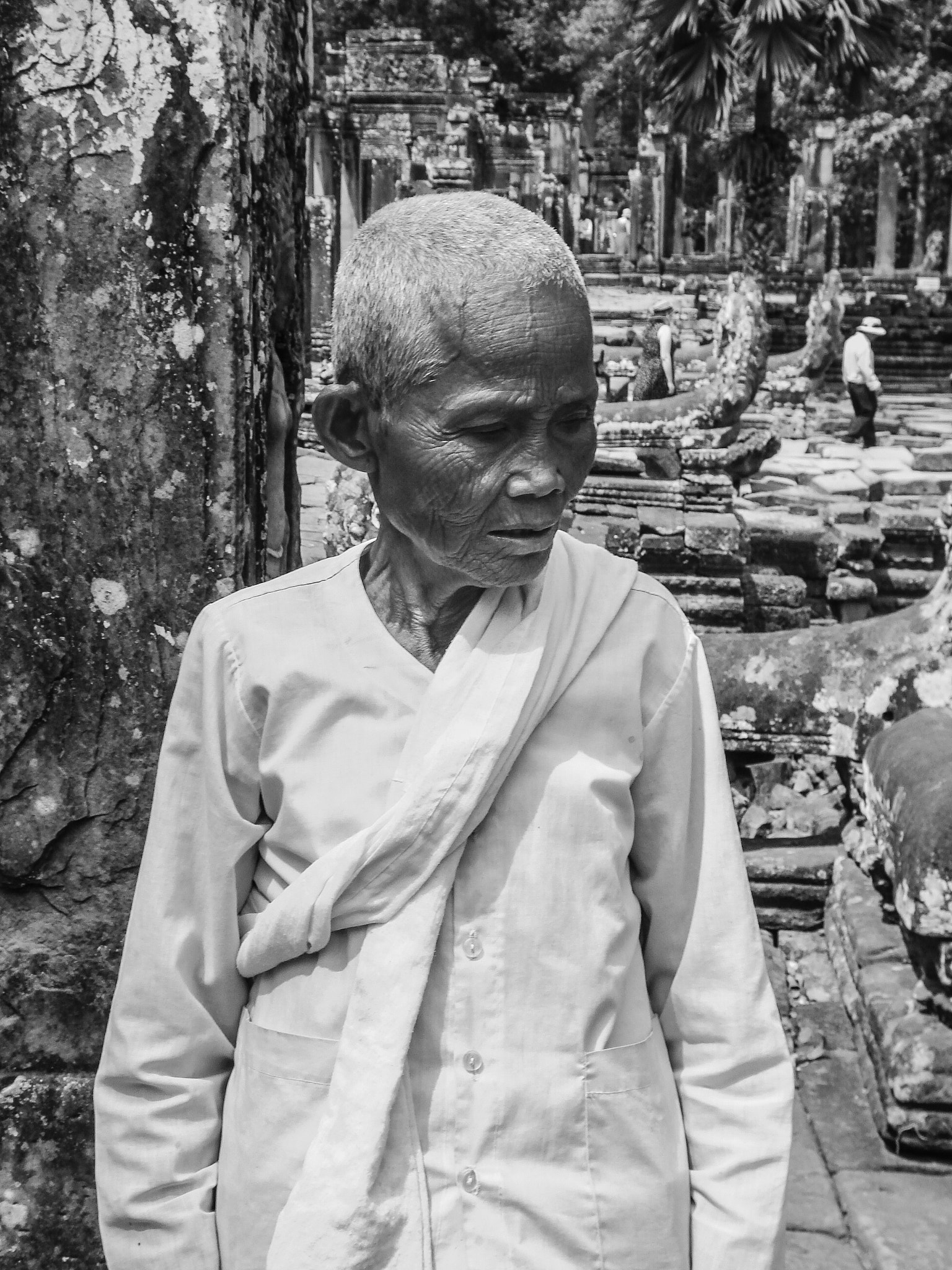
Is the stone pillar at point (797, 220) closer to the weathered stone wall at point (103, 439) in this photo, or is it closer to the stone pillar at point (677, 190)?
the stone pillar at point (677, 190)

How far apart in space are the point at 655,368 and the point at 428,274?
37.8 ft

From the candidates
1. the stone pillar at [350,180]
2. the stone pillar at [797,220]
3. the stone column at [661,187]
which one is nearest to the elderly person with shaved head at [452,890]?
the stone pillar at [350,180]

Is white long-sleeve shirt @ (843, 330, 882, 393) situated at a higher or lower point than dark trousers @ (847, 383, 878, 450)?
higher

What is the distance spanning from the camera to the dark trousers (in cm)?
1500

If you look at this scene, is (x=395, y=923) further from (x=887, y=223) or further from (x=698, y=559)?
(x=887, y=223)

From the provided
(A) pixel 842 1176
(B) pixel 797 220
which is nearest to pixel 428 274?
(A) pixel 842 1176

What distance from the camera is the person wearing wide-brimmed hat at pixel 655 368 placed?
12453mm

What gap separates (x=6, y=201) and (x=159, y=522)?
459 millimetres

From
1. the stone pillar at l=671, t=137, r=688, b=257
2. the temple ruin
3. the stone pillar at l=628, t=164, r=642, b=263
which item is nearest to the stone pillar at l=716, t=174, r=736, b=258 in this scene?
the stone pillar at l=671, t=137, r=688, b=257

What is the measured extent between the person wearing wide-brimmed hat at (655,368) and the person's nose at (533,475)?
10806 millimetres

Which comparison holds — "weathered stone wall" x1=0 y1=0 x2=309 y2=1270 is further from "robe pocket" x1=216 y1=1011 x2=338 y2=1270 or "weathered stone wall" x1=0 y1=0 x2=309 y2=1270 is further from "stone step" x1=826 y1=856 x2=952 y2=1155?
"stone step" x1=826 y1=856 x2=952 y2=1155

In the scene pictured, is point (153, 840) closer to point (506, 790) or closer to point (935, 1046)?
point (506, 790)

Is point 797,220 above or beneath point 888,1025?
beneath

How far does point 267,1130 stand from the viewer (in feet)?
4.40
